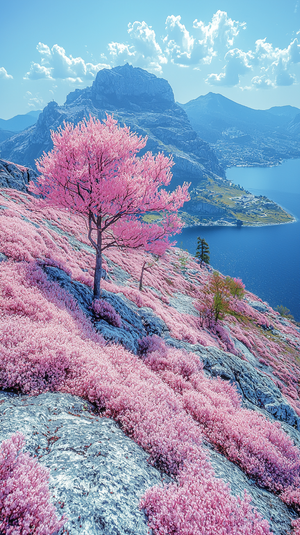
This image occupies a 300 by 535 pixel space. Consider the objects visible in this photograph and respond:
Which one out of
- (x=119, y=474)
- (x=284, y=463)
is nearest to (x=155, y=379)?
(x=119, y=474)

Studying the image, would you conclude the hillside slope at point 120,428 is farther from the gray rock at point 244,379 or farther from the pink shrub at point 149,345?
the gray rock at point 244,379

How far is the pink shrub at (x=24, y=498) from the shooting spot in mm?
2861

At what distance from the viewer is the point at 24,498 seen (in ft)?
10.1

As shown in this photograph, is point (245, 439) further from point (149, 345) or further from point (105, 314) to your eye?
point (105, 314)

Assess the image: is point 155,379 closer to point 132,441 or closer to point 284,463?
point 132,441

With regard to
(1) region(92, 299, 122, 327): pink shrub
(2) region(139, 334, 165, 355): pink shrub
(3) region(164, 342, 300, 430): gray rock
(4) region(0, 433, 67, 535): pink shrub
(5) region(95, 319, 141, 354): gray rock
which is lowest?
(3) region(164, 342, 300, 430): gray rock

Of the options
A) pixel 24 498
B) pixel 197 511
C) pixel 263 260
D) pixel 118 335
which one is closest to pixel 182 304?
pixel 118 335

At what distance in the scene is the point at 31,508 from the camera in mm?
3014

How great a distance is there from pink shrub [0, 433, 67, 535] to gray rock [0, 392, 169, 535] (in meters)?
0.31

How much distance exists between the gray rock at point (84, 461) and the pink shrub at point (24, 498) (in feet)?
1.00

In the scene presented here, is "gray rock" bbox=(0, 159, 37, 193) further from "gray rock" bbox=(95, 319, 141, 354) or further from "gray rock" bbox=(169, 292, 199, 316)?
"gray rock" bbox=(95, 319, 141, 354)

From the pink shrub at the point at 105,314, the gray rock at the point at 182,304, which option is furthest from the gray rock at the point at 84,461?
the gray rock at the point at 182,304

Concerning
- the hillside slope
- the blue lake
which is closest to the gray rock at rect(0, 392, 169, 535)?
the hillside slope

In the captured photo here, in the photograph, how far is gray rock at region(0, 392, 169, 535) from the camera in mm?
3525
